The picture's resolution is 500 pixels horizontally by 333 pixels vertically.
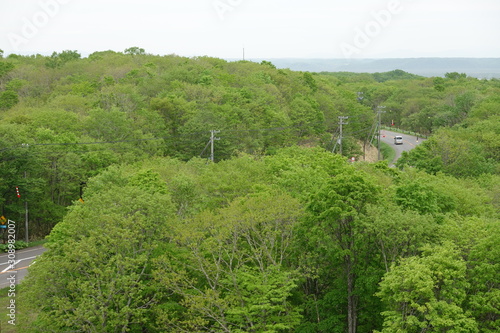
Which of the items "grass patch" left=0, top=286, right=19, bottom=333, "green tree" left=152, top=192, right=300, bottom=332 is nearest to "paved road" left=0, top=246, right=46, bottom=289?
"grass patch" left=0, top=286, right=19, bottom=333

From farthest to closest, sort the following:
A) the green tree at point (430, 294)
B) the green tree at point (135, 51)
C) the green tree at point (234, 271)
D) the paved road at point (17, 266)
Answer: the green tree at point (135, 51)
the paved road at point (17, 266)
the green tree at point (234, 271)
the green tree at point (430, 294)

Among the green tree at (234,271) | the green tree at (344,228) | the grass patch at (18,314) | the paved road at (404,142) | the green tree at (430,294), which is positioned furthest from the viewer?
the paved road at (404,142)

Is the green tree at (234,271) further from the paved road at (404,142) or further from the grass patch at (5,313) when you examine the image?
the paved road at (404,142)

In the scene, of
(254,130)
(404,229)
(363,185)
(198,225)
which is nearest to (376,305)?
(404,229)

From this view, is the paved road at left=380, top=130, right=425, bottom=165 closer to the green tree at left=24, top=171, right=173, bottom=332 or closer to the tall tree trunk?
the tall tree trunk

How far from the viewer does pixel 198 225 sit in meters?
20.3

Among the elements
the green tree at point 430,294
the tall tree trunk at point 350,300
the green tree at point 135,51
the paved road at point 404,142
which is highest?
the green tree at point 135,51

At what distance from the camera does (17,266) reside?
30000mm

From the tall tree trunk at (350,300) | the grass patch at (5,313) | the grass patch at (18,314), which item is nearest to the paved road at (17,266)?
the grass patch at (5,313)

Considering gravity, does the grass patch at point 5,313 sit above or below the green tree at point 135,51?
below

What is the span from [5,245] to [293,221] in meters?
22.6

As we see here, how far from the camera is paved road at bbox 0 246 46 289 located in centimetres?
2785

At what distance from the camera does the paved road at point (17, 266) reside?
27850 mm

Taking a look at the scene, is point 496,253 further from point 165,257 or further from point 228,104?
point 228,104
